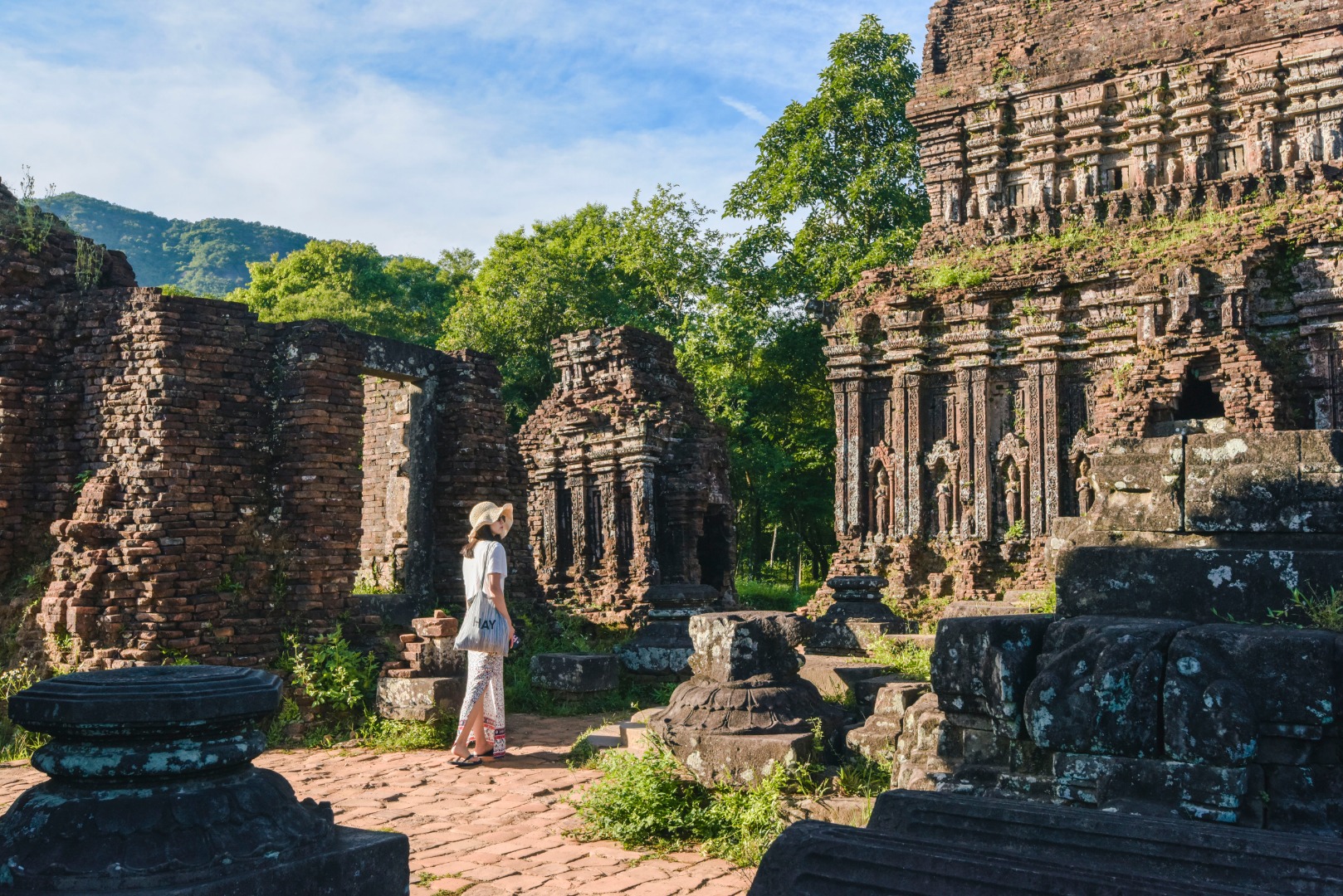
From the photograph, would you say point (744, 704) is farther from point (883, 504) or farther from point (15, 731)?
→ point (883, 504)

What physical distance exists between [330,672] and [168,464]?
87.3 inches

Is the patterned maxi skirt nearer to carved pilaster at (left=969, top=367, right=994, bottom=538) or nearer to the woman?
the woman

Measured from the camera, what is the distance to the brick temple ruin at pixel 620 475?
1700cm

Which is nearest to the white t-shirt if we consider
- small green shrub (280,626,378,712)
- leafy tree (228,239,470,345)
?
small green shrub (280,626,378,712)

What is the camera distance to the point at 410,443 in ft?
40.1

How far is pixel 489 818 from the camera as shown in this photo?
6.18 m

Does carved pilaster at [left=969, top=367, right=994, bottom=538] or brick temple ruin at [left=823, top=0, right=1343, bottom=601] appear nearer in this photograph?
brick temple ruin at [left=823, top=0, right=1343, bottom=601]

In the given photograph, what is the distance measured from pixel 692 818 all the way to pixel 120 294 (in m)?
7.09

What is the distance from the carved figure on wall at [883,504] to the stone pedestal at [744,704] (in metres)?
11.6

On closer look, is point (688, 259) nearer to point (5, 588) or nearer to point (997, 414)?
point (997, 414)

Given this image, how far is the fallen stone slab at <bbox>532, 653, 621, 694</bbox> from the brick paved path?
1.13 metres

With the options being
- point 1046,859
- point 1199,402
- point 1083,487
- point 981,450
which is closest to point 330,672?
point 1046,859

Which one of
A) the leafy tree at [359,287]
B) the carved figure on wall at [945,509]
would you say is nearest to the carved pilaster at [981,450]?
the carved figure on wall at [945,509]

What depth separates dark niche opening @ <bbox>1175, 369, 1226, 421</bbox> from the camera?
16297 millimetres
